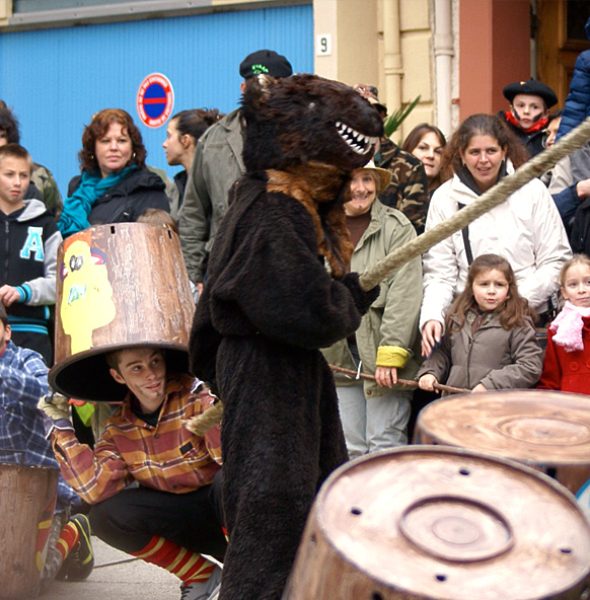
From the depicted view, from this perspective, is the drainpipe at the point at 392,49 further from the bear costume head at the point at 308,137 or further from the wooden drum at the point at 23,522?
the bear costume head at the point at 308,137

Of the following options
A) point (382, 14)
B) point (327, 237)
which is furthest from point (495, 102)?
point (327, 237)

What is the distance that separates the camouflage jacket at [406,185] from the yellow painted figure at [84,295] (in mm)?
1882

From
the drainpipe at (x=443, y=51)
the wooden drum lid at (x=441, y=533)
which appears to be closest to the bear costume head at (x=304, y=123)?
the wooden drum lid at (x=441, y=533)

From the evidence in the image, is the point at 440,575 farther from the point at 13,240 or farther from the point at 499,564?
the point at 13,240

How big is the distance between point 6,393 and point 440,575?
3.09 metres

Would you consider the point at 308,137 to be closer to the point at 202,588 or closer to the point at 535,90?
the point at 202,588

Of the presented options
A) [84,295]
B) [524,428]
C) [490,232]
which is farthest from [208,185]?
[524,428]

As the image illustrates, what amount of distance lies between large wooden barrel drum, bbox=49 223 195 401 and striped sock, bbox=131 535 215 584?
0.58m

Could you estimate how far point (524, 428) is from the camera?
12.1ft

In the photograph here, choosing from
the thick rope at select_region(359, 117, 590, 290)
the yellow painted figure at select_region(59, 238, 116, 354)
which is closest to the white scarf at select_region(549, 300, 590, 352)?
the thick rope at select_region(359, 117, 590, 290)

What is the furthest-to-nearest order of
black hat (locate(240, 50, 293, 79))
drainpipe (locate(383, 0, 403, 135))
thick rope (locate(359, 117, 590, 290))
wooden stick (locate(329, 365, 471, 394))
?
drainpipe (locate(383, 0, 403, 135)), black hat (locate(240, 50, 293, 79)), wooden stick (locate(329, 365, 471, 394)), thick rope (locate(359, 117, 590, 290))

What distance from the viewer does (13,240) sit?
6.69 metres

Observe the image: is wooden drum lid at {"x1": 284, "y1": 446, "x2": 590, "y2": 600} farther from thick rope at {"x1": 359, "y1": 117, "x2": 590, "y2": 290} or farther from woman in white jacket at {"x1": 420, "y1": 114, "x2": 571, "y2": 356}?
woman in white jacket at {"x1": 420, "y1": 114, "x2": 571, "y2": 356}

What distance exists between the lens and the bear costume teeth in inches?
154
